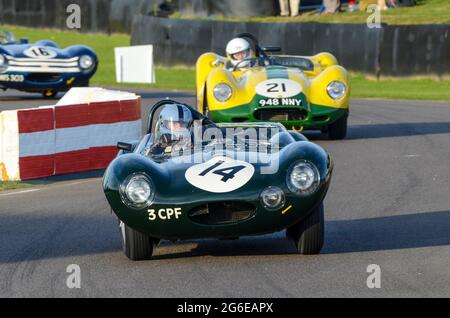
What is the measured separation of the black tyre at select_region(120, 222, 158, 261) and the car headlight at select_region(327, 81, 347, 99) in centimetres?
696

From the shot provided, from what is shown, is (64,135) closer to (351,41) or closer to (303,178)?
(303,178)

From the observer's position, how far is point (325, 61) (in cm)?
1566

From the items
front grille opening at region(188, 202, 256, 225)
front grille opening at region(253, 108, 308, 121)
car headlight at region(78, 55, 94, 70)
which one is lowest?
car headlight at region(78, 55, 94, 70)

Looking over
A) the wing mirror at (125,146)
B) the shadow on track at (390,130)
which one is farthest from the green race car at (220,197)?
the shadow on track at (390,130)

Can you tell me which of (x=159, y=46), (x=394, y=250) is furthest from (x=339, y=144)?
(x=159, y=46)

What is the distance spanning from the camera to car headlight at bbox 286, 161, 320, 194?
7.11 meters

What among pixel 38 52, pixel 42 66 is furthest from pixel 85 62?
pixel 38 52

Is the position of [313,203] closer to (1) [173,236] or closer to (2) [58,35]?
(1) [173,236]

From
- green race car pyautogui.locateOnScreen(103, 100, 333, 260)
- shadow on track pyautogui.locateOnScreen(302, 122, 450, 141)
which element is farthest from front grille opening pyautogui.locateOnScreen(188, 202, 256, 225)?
shadow on track pyautogui.locateOnScreen(302, 122, 450, 141)

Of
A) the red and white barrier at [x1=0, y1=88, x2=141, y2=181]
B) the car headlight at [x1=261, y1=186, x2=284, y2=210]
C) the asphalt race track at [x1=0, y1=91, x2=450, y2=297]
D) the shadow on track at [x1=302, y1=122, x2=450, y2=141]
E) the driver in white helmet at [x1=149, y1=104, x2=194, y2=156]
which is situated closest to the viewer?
the asphalt race track at [x1=0, y1=91, x2=450, y2=297]

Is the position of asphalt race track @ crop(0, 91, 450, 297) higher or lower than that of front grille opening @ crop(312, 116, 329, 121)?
higher

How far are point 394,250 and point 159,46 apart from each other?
71.2 ft

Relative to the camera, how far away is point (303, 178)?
7.16m

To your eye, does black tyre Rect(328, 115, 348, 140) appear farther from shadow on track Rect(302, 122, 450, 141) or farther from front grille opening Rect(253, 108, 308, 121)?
front grille opening Rect(253, 108, 308, 121)
